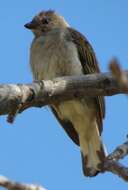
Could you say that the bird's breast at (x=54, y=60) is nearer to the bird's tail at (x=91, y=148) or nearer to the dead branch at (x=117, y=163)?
the bird's tail at (x=91, y=148)

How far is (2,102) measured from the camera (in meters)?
2.64

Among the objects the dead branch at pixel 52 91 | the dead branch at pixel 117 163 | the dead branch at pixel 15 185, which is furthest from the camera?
the dead branch at pixel 52 91

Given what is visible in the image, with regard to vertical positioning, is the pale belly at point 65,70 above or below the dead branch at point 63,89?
below

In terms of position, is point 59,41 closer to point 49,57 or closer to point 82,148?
point 49,57

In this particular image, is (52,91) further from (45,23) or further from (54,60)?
(45,23)

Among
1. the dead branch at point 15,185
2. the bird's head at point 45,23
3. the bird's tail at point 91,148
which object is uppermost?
the bird's head at point 45,23

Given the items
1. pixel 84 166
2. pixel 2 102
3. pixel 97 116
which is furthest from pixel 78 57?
pixel 2 102

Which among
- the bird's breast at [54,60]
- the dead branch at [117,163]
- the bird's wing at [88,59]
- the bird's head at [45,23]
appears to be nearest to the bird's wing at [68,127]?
the bird's wing at [88,59]

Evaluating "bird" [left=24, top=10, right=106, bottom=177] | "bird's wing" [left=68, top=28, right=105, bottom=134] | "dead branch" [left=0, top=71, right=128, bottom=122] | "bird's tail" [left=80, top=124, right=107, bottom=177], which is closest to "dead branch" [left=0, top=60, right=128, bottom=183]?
"dead branch" [left=0, top=71, right=128, bottom=122]

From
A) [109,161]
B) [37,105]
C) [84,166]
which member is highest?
[37,105]

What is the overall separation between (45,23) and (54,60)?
3.87ft

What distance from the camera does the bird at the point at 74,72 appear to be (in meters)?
5.28

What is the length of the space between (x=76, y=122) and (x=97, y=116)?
250mm

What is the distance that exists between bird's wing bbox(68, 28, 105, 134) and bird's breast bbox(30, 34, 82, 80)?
86mm
